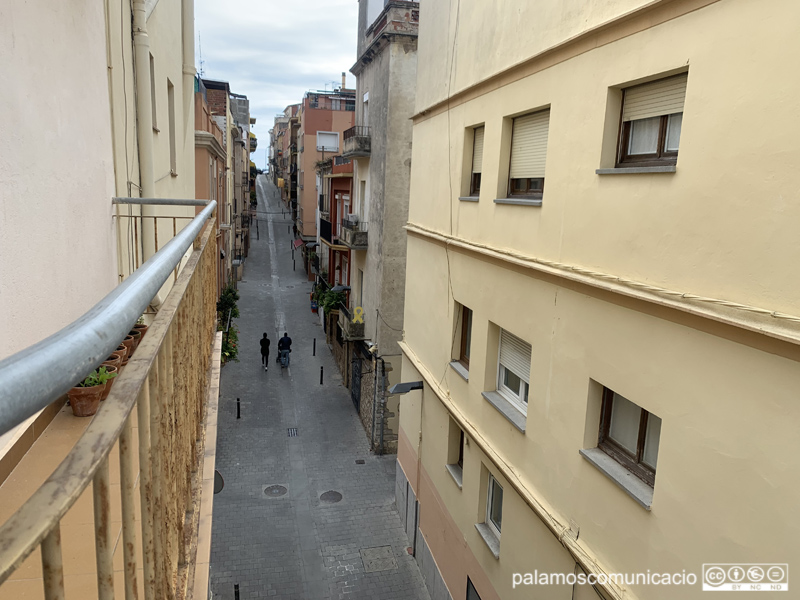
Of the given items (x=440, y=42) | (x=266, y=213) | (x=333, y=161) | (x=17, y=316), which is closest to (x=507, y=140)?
(x=440, y=42)

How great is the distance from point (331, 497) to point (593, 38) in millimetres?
11732

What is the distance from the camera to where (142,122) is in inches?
296

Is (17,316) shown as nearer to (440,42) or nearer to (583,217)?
(583,217)

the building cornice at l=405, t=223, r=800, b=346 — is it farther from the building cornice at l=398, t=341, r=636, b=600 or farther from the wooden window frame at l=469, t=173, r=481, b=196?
the building cornice at l=398, t=341, r=636, b=600

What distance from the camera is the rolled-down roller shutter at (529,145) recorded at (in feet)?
23.5

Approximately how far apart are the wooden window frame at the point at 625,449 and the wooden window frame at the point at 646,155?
220cm

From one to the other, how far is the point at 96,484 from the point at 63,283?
4.29 metres

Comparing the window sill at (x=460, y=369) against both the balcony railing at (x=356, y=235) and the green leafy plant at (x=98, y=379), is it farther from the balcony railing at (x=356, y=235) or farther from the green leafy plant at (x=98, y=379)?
the balcony railing at (x=356, y=235)

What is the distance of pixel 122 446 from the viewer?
1.38m

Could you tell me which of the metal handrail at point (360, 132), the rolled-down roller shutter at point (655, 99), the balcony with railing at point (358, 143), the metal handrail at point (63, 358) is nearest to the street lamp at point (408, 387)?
the rolled-down roller shutter at point (655, 99)

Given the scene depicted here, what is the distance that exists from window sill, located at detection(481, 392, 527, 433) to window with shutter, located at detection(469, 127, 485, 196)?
10.2 feet

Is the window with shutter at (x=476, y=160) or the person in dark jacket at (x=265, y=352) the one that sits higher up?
the window with shutter at (x=476, y=160)

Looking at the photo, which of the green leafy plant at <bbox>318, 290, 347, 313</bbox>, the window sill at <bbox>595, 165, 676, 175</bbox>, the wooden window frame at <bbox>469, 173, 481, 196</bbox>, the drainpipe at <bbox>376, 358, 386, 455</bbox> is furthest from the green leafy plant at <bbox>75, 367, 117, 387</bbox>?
the green leafy plant at <bbox>318, 290, 347, 313</bbox>

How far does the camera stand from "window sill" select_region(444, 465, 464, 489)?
9.92 meters
